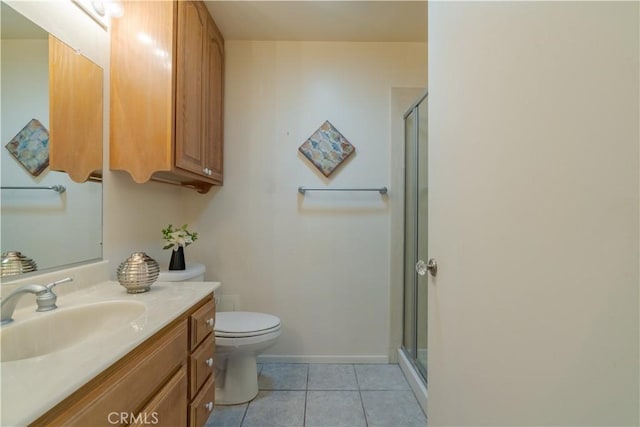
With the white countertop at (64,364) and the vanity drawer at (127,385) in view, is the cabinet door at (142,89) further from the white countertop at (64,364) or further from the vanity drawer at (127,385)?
the vanity drawer at (127,385)

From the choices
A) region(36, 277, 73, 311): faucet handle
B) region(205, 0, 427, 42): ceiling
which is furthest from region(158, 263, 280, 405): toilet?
region(205, 0, 427, 42): ceiling

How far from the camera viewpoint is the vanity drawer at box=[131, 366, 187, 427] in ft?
2.43

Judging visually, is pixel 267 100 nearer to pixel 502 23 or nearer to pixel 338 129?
pixel 338 129

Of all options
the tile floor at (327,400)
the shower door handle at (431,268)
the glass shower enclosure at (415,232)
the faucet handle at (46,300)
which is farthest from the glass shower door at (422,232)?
A: the faucet handle at (46,300)

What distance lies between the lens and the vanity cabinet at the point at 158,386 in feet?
1.82

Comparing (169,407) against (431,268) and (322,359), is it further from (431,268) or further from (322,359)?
(322,359)

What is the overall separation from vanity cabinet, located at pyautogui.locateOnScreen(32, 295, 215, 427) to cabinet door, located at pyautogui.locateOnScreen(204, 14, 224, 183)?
941 millimetres

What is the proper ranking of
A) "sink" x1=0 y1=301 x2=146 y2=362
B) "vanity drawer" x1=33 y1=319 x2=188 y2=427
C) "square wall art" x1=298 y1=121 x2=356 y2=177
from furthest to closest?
"square wall art" x1=298 y1=121 x2=356 y2=177 → "sink" x1=0 y1=301 x2=146 y2=362 → "vanity drawer" x1=33 y1=319 x2=188 y2=427

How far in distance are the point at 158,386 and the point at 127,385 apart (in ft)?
0.57

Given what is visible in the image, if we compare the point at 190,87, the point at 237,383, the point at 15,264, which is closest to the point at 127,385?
the point at 15,264

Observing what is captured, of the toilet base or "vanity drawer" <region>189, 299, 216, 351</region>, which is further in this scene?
the toilet base

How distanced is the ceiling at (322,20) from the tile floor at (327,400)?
2.41m

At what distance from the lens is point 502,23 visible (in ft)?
2.04

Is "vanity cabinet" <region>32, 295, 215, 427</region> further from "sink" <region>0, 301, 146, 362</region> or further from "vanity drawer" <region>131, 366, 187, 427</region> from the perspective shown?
"sink" <region>0, 301, 146, 362</region>
